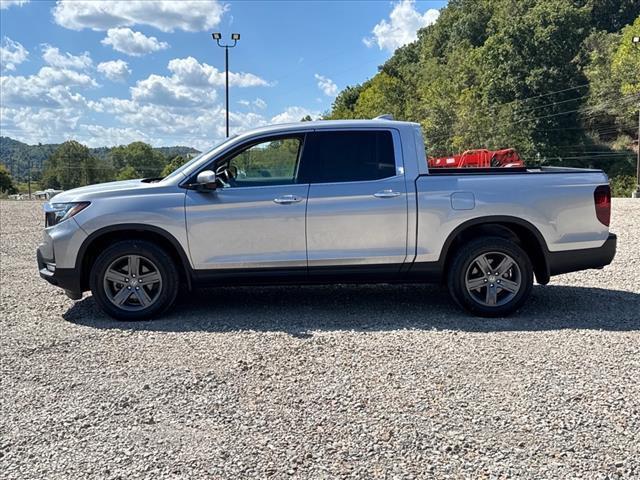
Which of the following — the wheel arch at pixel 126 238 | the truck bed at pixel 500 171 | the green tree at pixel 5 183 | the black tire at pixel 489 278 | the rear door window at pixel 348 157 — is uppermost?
the green tree at pixel 5 183

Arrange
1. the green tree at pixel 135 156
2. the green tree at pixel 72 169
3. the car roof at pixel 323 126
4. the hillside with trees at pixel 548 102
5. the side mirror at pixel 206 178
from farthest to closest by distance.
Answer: the green tree at pixel 135 156
the green tree at pixel 72 169
the hillside with trees at pixel 548 102
the car roof at pixel 323 126
the side mirror at pixel 206 178

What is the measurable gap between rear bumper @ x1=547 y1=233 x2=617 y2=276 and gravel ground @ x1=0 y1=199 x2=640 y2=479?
0.50 metres

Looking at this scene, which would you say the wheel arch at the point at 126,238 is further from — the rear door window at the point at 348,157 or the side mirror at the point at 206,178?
the rear door window at the point at 348,157

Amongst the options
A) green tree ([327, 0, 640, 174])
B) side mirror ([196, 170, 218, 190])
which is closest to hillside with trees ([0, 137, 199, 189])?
green tree ([327, 0, 640, 174])

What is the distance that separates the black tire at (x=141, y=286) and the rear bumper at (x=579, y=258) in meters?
3.76

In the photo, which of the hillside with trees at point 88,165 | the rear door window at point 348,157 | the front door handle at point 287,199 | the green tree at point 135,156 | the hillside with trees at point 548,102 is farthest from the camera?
the green tree at point 135,156

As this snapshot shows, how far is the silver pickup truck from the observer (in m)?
5.09

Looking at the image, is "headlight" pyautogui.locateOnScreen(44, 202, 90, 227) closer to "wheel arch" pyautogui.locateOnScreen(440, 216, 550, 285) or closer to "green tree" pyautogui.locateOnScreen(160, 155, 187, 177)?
"green tree" pyautogui.locateOnScreen(160, 155, 187, 177)

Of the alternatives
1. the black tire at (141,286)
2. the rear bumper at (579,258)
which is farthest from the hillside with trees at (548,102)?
the black tire at (141,286)

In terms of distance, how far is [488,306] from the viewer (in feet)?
17.1

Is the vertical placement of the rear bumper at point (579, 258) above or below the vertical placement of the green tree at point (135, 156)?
below

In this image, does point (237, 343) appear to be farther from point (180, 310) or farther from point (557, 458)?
point (557, 458)

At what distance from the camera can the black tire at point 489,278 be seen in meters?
5.15

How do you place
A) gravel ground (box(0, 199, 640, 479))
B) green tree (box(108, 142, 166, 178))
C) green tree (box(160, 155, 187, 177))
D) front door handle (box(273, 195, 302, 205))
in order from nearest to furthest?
gravel ground (box(0, 199, 640, 479))
front door handle (box(273, 195, 302, 205))
green tree (box(160, 155, 187, 177))
green tree (box(108, 142, 166, 178))
